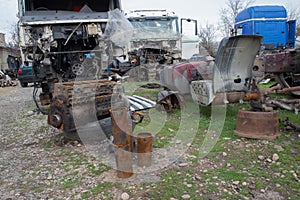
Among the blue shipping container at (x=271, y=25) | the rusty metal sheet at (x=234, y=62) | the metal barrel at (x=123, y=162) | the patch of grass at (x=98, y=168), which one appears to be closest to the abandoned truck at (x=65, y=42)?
the rusty metal sheet at (x=234, y=62)

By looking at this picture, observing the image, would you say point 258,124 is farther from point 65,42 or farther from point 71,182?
point 65,42

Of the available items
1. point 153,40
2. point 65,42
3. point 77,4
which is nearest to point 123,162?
point 65,42

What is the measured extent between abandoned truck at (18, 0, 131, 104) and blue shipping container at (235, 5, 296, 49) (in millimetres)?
5696

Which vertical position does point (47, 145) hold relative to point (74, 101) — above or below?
below

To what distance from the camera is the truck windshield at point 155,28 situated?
30.4 ft

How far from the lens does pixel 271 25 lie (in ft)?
30.6

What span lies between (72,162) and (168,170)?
1.16 meters

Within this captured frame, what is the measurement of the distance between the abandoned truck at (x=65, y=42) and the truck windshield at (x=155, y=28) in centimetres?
325

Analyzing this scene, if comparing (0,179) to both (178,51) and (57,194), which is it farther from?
(178,51)

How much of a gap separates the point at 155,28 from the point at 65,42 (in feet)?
15.5

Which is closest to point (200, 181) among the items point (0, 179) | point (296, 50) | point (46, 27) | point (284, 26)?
point (0, 179)

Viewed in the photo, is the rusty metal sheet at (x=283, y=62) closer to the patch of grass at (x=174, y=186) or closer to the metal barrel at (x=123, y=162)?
the patch of grass at (x=174, y=186)

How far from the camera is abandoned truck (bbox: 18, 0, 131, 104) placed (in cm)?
524

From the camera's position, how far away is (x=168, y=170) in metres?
2.58
